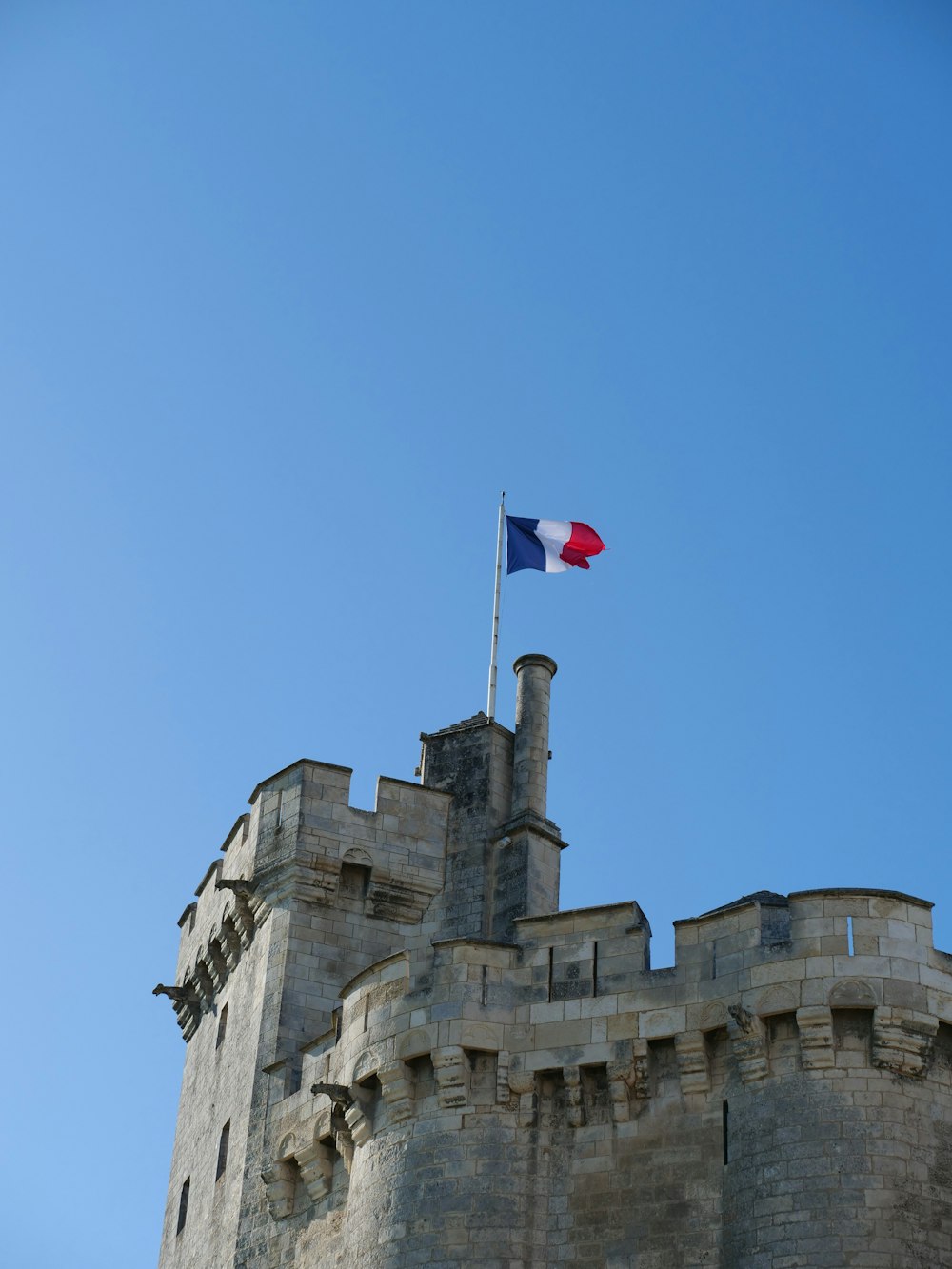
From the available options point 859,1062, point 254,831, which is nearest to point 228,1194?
point 254,831

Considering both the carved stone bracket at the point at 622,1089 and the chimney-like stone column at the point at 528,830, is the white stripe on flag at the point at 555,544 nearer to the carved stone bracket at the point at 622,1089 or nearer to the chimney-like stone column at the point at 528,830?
the chimney-like stone column at the point at 528,830

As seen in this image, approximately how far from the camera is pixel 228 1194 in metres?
29.4

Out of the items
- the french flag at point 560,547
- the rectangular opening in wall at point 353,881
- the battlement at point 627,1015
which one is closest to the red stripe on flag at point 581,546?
the french flag at point 560,547

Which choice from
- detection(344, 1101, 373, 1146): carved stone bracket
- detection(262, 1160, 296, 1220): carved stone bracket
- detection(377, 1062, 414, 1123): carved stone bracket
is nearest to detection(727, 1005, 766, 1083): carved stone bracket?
detection(377, 1062, 414, 1123): carved stone bracket

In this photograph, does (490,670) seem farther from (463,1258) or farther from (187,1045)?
(463,1258)

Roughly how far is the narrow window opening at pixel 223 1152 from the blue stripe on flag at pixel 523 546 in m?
10.6

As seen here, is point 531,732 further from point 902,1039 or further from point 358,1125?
point 902,1039

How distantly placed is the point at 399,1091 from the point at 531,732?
Answer: 7434 mm

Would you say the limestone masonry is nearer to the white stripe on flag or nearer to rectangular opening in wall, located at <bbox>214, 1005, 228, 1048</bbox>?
rectangular opening in wall, located at <bbox>214, 1005, 228, 1048</bbox>

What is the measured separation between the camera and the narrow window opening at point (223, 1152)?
30141 mm

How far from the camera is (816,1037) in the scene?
23.8 meters

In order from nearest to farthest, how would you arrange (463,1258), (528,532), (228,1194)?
(463,1258), (228,1194), (528,532)

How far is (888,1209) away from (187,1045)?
49.0 feet

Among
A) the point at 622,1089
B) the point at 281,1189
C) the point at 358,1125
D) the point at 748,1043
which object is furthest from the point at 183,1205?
the point at 748,1043
